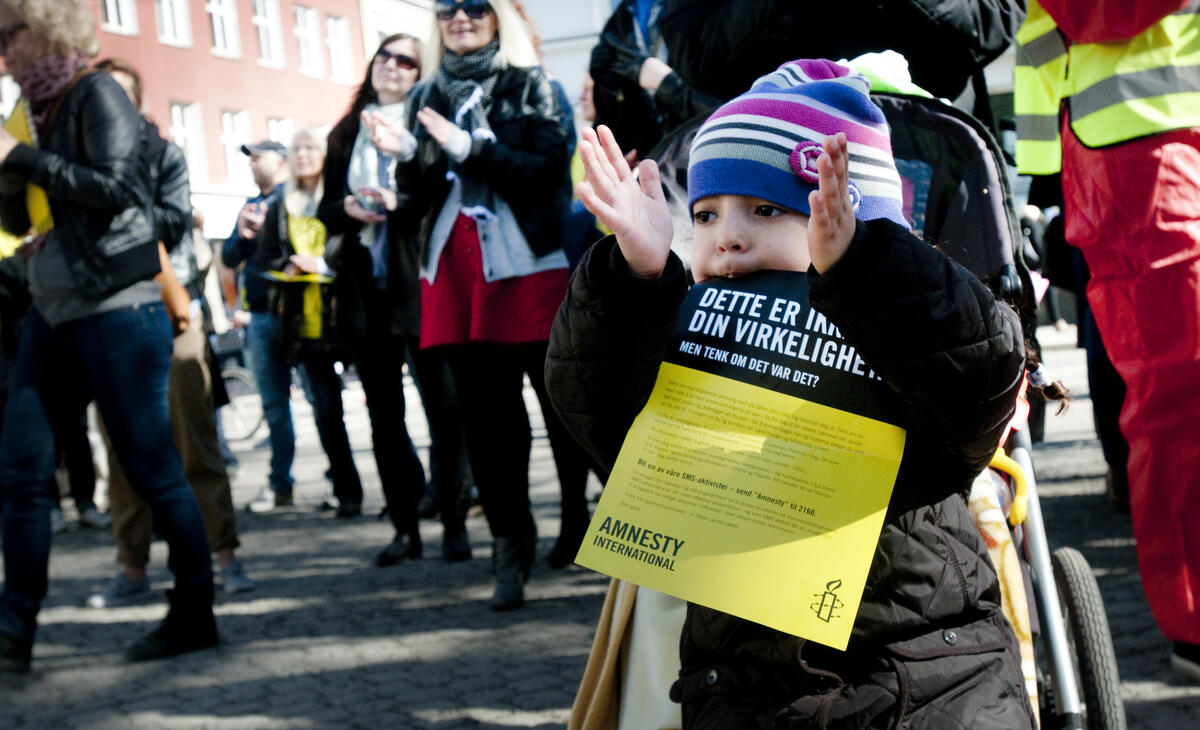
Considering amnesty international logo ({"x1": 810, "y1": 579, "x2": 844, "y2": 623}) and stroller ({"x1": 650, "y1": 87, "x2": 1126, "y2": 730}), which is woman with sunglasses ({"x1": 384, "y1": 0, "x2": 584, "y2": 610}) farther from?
amnesty international logo ({"x1": 810, "y1": 579, "x2": 844, "y2": 623})

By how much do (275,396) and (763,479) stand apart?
6.79 meters

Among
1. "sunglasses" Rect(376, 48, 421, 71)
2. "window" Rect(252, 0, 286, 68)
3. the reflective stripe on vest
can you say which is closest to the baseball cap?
"sunglasses" Rect(376, 48, 421, 71)

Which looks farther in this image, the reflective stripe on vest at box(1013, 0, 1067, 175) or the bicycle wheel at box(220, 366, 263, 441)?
the bicycle wheel at box(220, 366, 263, 441)

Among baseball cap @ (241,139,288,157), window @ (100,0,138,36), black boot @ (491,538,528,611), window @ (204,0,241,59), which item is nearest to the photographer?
black boot @ (491,538,528,611)

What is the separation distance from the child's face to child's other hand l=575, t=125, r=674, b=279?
0.50 feet

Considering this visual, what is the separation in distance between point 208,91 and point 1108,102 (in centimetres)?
2890

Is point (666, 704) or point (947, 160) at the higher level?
point (947, 160)

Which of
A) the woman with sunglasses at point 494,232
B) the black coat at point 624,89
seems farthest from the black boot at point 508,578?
the black coat at point 624,89

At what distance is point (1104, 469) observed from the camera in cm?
705

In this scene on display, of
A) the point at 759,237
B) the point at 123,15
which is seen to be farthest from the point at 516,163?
the point at 123,15

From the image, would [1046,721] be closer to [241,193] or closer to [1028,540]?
[1028,540]

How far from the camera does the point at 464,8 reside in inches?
196

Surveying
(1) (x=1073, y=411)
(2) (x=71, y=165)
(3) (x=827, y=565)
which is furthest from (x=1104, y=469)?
(3) (x=827, y=565)

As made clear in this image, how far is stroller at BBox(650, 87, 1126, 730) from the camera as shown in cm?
248
